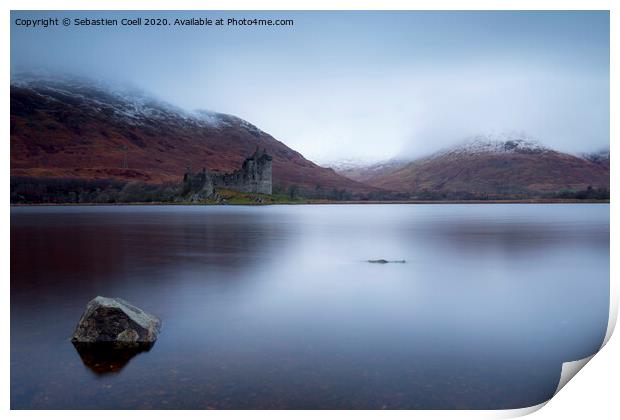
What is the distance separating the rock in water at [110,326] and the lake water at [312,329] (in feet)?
0.70

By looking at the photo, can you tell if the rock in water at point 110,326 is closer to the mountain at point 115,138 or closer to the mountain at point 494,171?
the mountain at point 115,138

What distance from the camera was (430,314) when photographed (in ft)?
24.3

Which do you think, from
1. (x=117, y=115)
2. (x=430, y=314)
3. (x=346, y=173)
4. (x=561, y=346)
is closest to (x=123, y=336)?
(x=430, y=314)

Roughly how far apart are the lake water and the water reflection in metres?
0.03

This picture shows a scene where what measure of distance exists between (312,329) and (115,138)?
35.1m

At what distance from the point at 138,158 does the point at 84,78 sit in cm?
3676

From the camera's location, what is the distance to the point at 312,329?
6523 millimetres

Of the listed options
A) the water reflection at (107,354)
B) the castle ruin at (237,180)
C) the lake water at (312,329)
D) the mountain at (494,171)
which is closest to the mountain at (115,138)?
the castle ruin at (237,180)

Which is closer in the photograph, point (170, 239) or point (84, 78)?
point (84, 78)

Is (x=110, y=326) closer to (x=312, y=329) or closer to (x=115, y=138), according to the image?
(x=312, y=329)

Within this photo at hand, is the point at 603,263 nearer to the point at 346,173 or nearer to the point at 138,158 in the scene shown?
the point at 138,158

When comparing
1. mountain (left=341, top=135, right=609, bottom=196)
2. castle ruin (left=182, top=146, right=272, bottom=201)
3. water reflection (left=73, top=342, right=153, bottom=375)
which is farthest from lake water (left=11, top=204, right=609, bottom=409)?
castle ruin (left=182, top=146, right=272, bottom=201)

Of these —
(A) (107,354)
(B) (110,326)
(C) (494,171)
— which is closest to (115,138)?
(B) (110,326)

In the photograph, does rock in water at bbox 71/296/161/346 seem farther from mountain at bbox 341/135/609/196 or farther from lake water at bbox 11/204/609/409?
mountain at bbox 341/135/609/196
